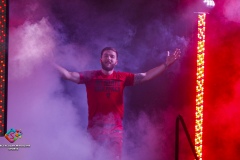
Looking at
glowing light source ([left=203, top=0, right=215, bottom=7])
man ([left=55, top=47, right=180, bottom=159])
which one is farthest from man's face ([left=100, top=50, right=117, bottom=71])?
glowing light source ([left=203, top=0, right=215, bottom=7])

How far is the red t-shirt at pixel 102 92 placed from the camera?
5840 mm

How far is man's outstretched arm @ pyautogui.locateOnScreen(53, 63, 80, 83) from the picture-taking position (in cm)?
576

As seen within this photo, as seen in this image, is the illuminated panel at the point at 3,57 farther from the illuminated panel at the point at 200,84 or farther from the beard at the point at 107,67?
the illuminated panel at the point at 200,84

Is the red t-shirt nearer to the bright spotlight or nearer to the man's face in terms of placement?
the man's face

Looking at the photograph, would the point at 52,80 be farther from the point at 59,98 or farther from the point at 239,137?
the point at 239,137

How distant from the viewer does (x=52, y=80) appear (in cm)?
575

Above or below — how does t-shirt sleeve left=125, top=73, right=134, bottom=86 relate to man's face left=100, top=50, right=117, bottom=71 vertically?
below

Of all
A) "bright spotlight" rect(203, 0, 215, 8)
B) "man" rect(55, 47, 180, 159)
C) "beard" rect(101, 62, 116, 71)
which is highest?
"bright spotlight" rect(203, 0, 215, 8)

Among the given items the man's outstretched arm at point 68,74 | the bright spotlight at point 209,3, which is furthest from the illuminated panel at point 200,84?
the man's outstretched arm at point 68,74

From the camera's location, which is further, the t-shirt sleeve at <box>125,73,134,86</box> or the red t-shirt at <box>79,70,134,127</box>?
the t-shirt sleeve at <box>125,73,134,86</box>

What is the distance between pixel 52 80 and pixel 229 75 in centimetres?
297

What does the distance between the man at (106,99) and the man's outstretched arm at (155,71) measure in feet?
0.75

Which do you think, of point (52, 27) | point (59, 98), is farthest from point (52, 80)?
point (52, 27)

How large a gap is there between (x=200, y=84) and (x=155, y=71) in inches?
31.3
